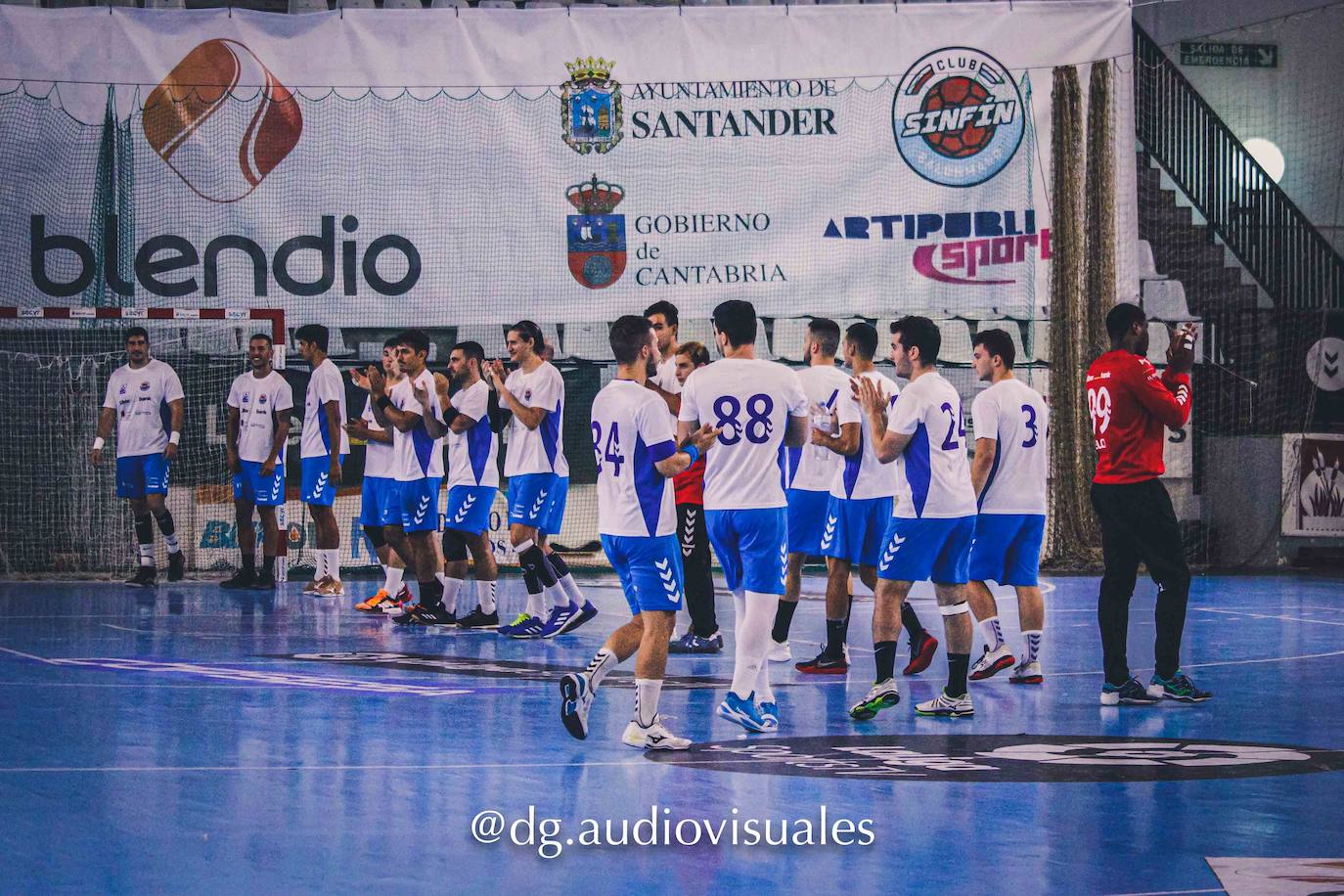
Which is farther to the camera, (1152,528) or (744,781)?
(1152,528)

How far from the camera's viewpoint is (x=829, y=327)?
9.71m

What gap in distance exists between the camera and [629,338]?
24.2 feet

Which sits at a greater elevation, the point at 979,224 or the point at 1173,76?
the point at 1173,76

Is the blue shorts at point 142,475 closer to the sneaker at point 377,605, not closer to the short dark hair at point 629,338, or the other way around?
the sneaker at point 377,605

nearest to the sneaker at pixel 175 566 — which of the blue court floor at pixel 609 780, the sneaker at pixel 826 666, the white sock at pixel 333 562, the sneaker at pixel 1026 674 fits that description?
the white sock at pixel 333 562

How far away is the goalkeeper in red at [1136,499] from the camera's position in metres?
8.56

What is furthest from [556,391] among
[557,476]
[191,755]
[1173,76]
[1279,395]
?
[1173,76]

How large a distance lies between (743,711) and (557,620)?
4682 millimetres

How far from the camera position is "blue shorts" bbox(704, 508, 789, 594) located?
7469mm

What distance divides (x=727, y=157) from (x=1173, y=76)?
7.23 m

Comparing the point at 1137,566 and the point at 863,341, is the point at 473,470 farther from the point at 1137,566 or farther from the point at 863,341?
the point at 1137,566

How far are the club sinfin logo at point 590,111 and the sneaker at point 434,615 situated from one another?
26.4ft

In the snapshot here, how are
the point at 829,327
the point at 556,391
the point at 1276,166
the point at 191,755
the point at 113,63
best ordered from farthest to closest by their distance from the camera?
the point at 1276,166
the point at 113,63
the point at 556,391
the point at 829,327
the point at 191,755

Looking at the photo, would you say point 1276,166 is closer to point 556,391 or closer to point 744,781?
point 556,391
